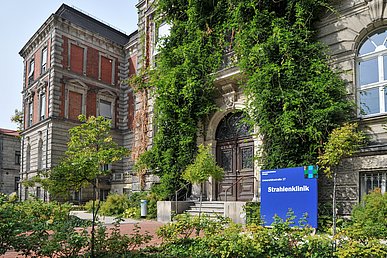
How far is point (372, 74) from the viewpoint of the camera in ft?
36.0

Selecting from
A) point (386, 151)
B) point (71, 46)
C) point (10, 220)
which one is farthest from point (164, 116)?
point (71, 46)

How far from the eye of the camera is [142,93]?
19.4 meters

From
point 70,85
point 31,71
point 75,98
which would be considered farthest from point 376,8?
point 31,71

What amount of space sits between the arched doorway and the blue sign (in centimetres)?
276

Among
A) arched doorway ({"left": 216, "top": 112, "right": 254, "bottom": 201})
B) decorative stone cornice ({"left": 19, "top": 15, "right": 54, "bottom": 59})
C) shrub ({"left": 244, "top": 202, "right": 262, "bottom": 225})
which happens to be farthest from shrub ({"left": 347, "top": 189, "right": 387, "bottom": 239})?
decorative stone cornice ({"left": 19, "top": 15, "right": 54, "bottom": 59})

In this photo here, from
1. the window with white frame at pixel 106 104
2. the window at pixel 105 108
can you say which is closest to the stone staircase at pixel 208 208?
the window with white frame at pixel 106 104

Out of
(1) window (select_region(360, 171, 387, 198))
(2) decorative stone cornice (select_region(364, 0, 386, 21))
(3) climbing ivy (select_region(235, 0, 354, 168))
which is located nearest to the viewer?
(1) window (select_region(360, 171, 387, 198))

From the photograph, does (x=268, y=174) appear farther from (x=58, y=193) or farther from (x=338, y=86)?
(x=58, y=193)

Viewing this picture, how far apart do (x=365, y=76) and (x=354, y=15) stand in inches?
78.7

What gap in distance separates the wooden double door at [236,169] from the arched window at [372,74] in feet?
15.2

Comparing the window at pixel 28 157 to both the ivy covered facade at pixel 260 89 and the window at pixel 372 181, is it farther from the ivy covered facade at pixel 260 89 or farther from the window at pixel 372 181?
the window at pixel 372 181

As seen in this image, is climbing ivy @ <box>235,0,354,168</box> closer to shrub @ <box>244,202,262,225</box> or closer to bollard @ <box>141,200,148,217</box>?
shrub @ <box>244,202,262,225</box>

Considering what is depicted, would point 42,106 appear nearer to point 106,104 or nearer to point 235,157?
point 106,104

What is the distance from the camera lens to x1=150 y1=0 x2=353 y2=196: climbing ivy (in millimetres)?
11102
